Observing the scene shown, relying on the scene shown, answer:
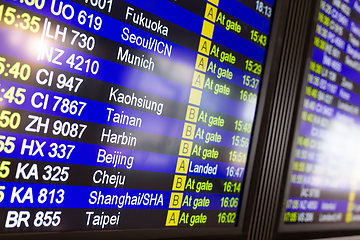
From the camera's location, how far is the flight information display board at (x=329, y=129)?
2023 mm

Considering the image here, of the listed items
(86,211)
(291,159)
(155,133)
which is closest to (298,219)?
(291,159)

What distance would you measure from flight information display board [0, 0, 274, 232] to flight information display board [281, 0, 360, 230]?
0.54 m

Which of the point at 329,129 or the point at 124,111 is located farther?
the point at 329,129

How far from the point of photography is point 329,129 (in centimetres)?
217

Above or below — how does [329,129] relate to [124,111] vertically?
above

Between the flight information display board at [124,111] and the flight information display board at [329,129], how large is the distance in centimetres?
54

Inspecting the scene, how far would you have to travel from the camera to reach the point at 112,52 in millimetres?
1146

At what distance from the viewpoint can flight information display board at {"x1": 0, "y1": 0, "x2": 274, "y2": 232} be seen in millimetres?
972

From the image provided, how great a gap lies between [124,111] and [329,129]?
1.53m

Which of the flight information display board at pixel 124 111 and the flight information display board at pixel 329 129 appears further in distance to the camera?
the flight information display board at pixel 329 129

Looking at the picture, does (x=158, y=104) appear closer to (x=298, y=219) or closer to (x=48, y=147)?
(x=48, y=147)

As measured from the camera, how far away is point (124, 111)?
119 centimetres

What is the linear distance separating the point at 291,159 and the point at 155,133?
1038 mm

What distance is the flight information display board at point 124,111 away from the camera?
0.97 meters
